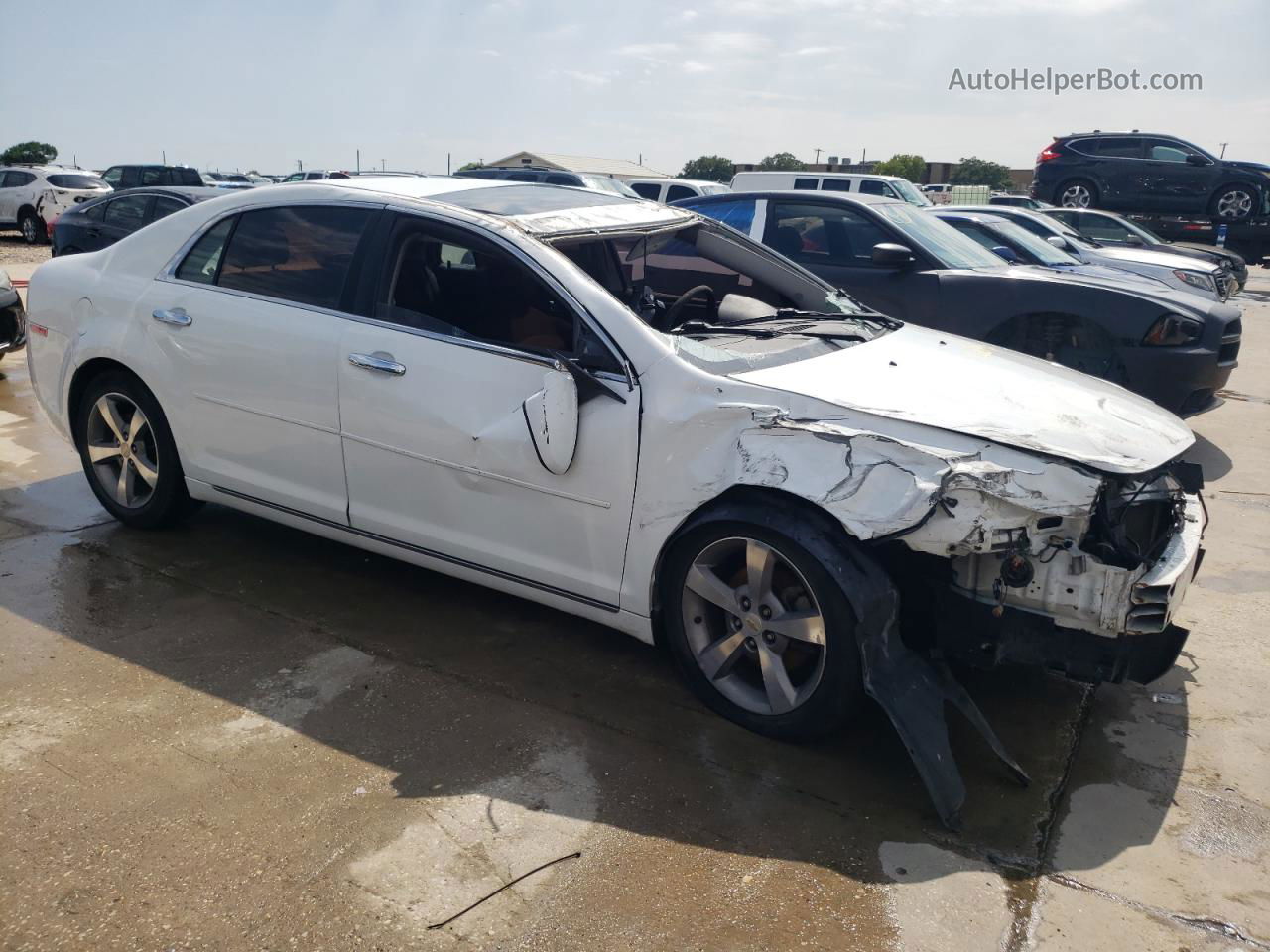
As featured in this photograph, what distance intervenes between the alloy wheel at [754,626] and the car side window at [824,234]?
15.0ft

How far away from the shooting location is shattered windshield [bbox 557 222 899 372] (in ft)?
12.8

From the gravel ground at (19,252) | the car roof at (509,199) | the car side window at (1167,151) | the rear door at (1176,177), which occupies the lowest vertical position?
the gravel ground at (19,252)

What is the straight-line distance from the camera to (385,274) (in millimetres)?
4086

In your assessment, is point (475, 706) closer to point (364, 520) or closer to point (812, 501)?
point (364, 520)

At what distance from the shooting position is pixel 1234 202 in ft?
69.9

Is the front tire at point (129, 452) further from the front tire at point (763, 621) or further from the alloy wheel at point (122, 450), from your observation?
the front tire at point (763, 621)

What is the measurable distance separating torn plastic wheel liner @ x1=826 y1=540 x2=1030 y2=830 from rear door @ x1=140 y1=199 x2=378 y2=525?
6.77 ft

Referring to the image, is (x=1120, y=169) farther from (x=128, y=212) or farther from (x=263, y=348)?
(x=263, y=348)

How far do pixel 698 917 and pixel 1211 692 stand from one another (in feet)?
7.64

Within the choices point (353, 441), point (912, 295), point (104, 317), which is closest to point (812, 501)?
point (353, 441)

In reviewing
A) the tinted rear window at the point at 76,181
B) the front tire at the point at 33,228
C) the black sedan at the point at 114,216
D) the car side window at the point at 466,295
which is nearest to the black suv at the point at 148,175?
the tinted rear window at the point at 76,181

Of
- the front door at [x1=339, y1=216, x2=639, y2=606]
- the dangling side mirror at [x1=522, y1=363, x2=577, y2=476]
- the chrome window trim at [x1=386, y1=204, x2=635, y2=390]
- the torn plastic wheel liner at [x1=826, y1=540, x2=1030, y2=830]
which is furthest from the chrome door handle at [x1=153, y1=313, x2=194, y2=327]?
the torn plastic wheel liner at [x1=826, y1=540, x2=1030, y2=830]

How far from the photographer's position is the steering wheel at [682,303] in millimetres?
4223

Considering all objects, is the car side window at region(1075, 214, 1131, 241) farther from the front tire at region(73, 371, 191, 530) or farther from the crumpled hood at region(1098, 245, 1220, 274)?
the front tire at region(73, 371, 191, 530)
